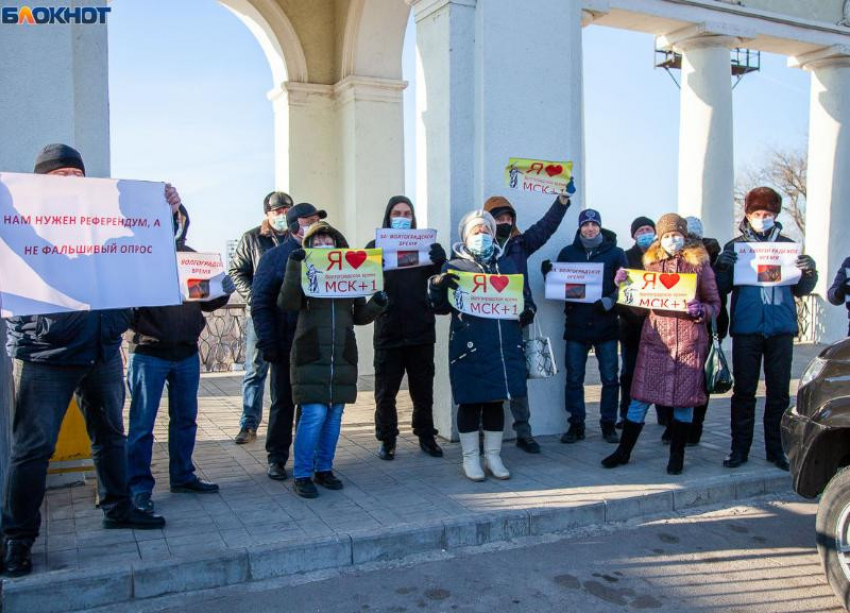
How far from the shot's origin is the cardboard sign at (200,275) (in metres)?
5.74

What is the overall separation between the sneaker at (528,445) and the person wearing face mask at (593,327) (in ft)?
1.62

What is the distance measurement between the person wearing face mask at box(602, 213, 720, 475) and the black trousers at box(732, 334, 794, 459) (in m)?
0.53

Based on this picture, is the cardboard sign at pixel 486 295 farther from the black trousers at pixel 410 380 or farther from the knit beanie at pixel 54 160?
the knit beanie at pixel 54 160

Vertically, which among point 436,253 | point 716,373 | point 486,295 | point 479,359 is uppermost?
point 436,253

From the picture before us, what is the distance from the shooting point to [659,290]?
21.2ft

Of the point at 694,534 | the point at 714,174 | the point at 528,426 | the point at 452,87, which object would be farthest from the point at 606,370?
the point at 714,174

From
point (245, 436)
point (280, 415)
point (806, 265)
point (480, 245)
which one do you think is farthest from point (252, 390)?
point (806, 265)

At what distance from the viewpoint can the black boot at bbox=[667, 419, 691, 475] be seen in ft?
21.5

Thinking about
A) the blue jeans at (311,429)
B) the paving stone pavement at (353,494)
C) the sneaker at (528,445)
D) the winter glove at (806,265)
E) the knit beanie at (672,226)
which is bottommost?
the paving stone pavement at (353,494)

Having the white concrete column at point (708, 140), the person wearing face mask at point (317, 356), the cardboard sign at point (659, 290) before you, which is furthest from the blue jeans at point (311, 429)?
the white concrete column at point (708, 140)

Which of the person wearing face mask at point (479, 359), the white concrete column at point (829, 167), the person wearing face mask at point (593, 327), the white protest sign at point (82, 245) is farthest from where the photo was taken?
the white concrete column at point (829, 167)

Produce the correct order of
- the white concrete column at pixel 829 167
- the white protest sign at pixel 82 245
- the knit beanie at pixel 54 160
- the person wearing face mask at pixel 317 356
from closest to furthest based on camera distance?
the white protest sign at pixel 82 245, the knit beanie at pixel 54 160, the person wearing face mask at pixel 317 356, the white concrete column at pixel 829 167

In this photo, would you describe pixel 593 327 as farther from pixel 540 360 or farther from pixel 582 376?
pixel 540 360

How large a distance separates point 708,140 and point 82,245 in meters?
10.4
